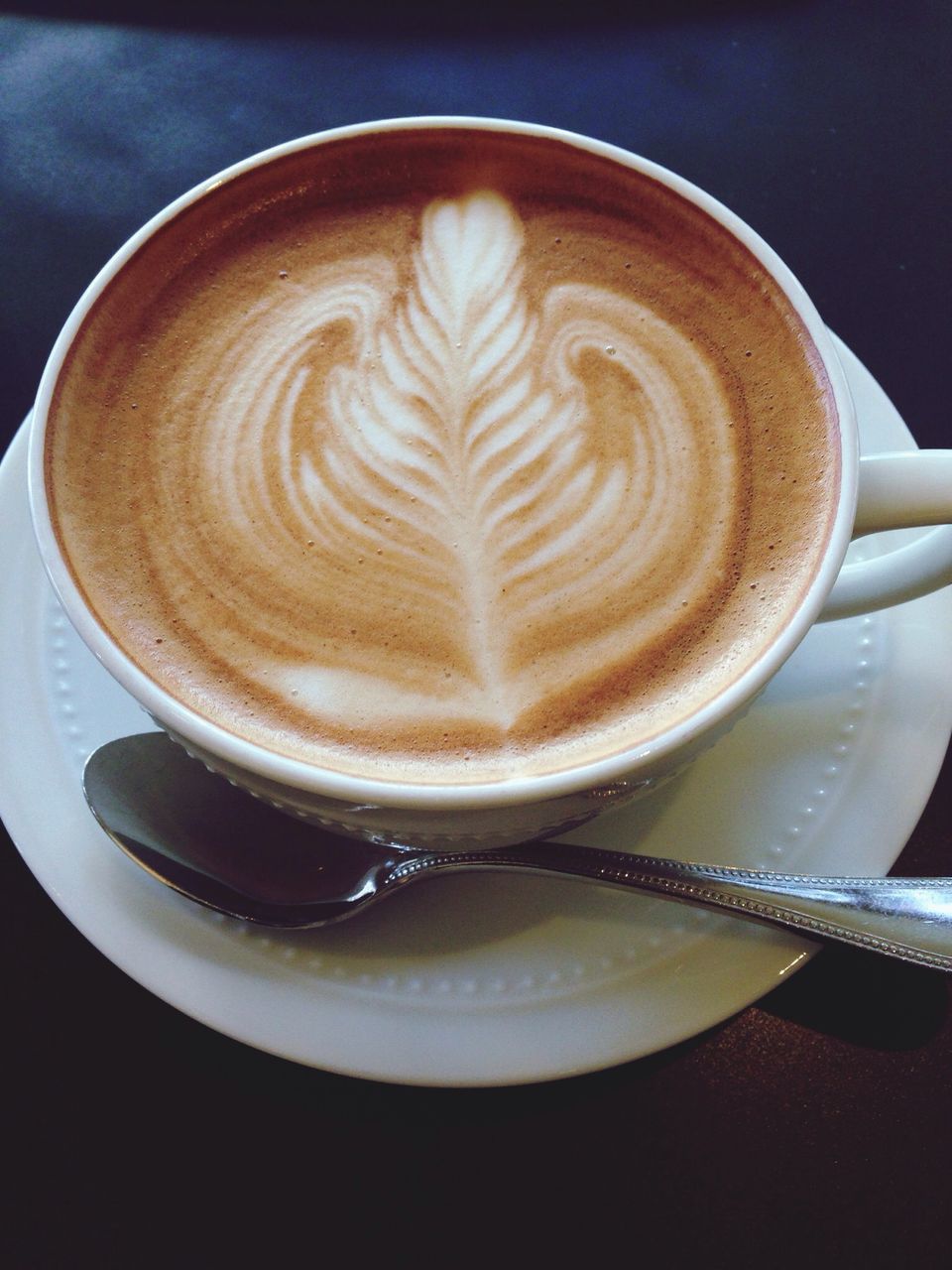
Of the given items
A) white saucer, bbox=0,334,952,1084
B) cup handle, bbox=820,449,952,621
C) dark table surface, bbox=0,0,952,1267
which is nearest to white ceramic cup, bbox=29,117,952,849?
cup handle, bbox=820,449,952,621

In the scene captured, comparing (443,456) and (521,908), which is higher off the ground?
(443,456)

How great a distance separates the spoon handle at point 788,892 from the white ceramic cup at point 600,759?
0.04m

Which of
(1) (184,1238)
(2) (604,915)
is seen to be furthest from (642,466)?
(1) (184,1238)

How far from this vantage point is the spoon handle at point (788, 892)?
1.10 meters

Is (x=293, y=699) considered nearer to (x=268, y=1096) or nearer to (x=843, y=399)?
(x=268, y=1096)

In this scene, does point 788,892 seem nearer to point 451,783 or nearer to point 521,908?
point 521,908

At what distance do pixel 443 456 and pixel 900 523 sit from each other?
0.47 metres

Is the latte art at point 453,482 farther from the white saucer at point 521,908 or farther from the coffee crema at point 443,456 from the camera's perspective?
the white saucer at point 521,908

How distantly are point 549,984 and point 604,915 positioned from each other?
0.10 metres

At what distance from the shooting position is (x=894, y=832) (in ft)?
3.89

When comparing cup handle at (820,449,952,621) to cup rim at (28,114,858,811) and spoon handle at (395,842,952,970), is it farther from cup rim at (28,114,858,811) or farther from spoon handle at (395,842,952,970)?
spoon handle at (395,842,952,970)

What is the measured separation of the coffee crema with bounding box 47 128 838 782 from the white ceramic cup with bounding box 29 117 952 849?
0.02 meters

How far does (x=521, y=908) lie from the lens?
3.78ft

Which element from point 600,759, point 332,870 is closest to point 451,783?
point 600,759
